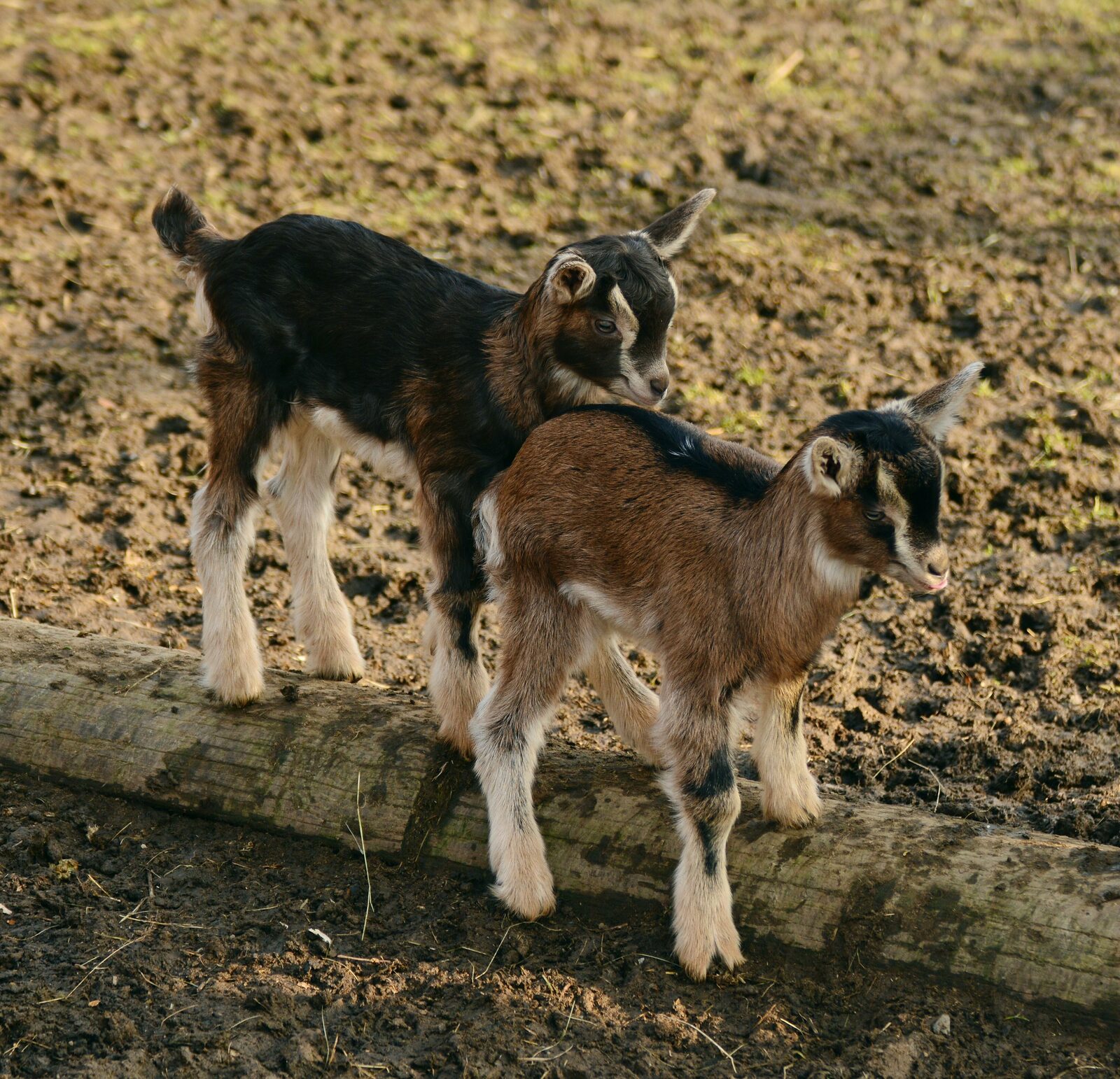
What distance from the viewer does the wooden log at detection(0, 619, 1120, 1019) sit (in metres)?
4.50

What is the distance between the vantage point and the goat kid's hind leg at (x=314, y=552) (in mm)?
6301

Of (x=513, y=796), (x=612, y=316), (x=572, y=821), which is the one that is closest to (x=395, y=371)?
(x=612, y=316)

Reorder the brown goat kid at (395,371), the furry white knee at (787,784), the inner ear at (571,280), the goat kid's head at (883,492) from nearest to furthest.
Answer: the goat kid's head at (883,492)
the furry white knee at (787,784)
the inner ear at (571,280)
the brown goat kid at (395,371)

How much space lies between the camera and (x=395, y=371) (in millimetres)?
5848

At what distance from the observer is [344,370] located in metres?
5.92

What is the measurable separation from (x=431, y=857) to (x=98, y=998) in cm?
125

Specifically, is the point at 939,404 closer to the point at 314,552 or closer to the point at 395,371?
the point at 395,371

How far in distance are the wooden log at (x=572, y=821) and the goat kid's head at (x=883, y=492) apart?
96 cm

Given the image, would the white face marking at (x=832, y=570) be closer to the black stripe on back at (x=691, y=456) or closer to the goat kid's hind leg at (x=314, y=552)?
the black stripe on back at (x=691, y=456)

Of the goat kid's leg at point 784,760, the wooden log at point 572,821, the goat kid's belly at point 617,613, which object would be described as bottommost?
the wooden log at point 572,821

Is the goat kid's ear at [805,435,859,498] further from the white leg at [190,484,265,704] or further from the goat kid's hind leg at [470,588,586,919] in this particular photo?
the white leg at [190,484,265,704]

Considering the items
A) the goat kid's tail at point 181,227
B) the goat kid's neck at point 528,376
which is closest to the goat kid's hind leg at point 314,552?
the goat kid's tail at point 181,227

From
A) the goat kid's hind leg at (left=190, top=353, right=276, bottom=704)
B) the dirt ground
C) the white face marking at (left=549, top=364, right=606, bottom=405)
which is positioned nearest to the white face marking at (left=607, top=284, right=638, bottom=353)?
the white face marking at (left=549, top=364, right=606, bottom=405)

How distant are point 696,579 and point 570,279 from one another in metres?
1.25
